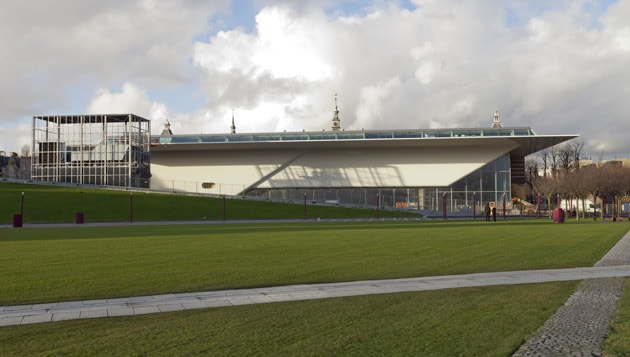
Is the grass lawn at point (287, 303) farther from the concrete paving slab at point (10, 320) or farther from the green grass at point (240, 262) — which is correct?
the concrete paving slab at point (10, 320)

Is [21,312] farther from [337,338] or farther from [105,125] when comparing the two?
[105,125]

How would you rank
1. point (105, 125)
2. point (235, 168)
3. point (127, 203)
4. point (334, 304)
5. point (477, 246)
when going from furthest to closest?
point (235, 168)
point (105, 125)
point (127, 203)
point (477, 246)
point (334, 304)

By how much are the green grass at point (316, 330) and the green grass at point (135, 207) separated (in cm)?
3970

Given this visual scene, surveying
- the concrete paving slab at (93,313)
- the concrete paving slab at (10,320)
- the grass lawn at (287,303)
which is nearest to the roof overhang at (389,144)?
the grass lawn at (287,303)

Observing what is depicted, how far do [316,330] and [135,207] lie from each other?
4695 cm

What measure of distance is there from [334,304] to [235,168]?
214 feet

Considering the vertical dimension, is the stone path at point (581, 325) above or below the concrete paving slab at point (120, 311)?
below

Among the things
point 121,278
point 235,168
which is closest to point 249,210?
point 235,168

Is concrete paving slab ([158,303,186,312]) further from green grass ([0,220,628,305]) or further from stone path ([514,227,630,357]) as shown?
stone path ([514,227,630,357])

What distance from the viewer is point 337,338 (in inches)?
236

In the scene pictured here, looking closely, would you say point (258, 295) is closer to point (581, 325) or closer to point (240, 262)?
point (240, 262)

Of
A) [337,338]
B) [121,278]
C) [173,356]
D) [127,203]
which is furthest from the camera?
[127,203]

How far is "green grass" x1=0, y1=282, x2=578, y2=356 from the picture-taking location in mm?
5570

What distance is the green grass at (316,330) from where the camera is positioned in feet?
18.3
